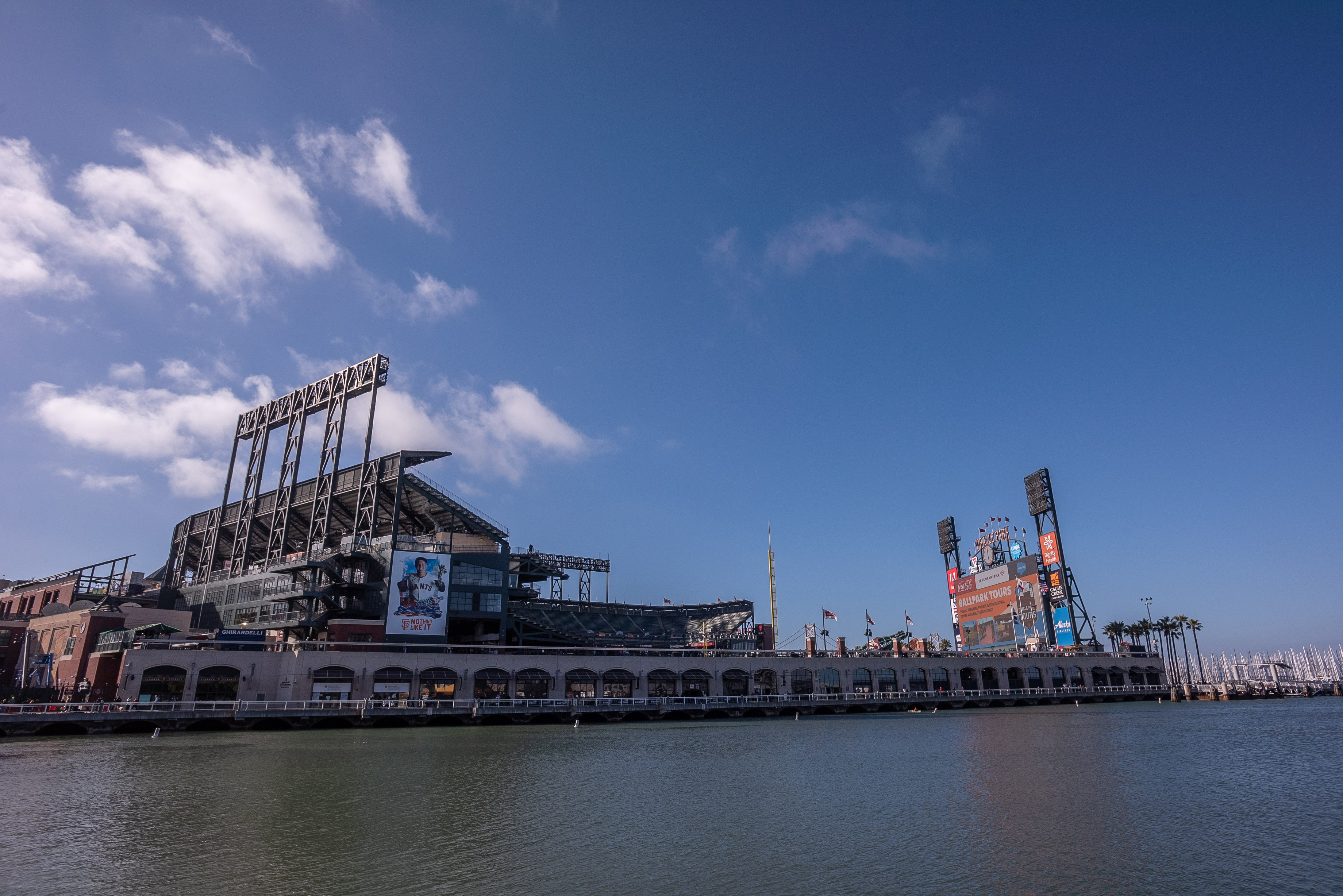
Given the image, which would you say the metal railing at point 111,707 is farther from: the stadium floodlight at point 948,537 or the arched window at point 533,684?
the stadium floodlight at point 948,537

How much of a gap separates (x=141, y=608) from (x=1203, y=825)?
109679 mm

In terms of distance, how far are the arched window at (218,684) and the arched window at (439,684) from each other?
19160 millimetres

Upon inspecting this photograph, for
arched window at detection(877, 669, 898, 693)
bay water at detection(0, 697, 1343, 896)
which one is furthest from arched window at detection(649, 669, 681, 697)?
bay water at detection(0, 697, 1343, 896)

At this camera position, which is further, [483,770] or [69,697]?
[69,697]

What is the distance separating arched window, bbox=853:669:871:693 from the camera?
115438 mm

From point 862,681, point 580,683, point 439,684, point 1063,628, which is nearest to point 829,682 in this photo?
point 862,681

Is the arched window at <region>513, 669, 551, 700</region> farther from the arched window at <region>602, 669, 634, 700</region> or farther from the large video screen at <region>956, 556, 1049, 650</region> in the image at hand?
the large video screen at <region>956, 556, 1049, 650</region>

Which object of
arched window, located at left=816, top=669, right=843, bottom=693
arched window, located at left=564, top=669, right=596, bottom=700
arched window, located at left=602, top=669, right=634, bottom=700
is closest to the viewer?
arched window, located at left=564, top=669, right=596, bottom=700

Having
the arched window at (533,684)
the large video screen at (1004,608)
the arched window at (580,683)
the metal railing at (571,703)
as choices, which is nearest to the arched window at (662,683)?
the metal railing at (571,703)

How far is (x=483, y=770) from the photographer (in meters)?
44.8

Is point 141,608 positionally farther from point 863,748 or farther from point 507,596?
point 863,748

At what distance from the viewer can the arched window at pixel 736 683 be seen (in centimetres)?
10850

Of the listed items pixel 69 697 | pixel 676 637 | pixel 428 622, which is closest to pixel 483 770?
pixel 428 622

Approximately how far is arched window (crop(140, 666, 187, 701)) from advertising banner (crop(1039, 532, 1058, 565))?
123870 millimetres
